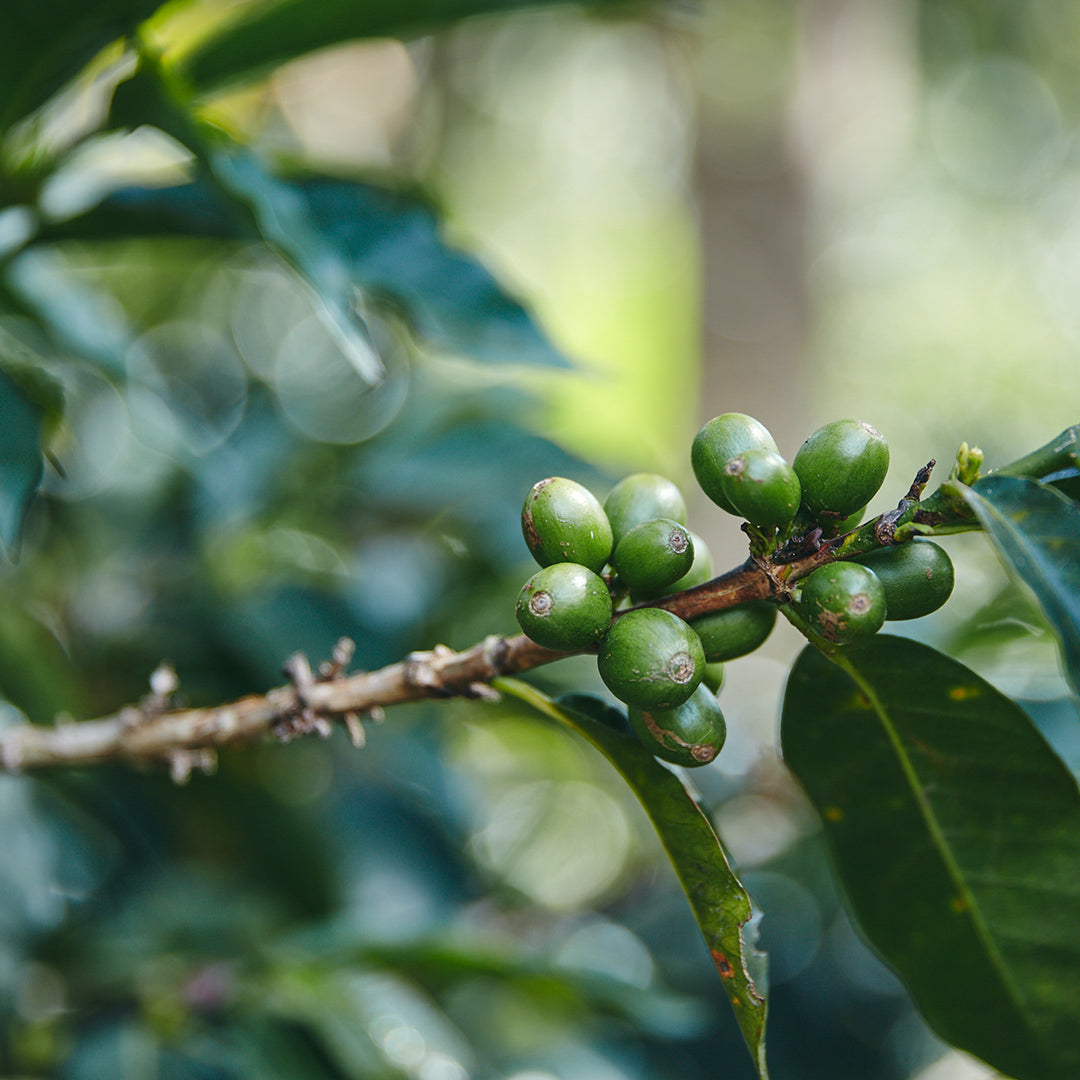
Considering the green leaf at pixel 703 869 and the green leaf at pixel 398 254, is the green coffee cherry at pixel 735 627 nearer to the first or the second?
the green leaf at pixel 703 869

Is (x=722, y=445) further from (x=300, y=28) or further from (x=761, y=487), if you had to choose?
(x=300, y=28)

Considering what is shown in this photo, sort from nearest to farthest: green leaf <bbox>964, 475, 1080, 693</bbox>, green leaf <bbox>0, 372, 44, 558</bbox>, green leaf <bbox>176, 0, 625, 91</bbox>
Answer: green leaf <bbox>964, 475, 1080, 693</bbox> < green leaf <bbox>0, 372, 44, 558</bbox> < green leaf <bbox>176, 0, 625, 91</bbox>

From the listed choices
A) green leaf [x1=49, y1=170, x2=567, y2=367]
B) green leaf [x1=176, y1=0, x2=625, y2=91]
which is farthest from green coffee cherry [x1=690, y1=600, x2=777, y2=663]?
green leaf [x1=176, y1=0, x2=625, y2=91]

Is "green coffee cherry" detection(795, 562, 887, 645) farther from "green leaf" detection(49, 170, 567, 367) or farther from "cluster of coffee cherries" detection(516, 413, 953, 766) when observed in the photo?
"green leaf" detection(49, 170, 567, 367)

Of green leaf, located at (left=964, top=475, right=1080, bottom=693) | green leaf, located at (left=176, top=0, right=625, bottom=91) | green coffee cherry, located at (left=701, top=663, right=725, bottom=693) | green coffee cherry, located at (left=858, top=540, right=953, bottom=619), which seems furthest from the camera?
green leaf, located at (left=176, top=0, right=625, bottom=91)

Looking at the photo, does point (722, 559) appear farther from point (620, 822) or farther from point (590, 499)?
point (590, 499)

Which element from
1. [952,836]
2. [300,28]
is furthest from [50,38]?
[952,836]

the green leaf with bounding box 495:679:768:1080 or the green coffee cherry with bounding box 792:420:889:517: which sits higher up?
the green coffee cherry with bounding box 792:420:889:517

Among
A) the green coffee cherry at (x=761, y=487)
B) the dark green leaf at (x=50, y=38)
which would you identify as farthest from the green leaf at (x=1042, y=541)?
the dark green leaf at (x=50, y=38)

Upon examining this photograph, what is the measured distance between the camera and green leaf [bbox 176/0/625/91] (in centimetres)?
121

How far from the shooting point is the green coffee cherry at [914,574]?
2.30 ft

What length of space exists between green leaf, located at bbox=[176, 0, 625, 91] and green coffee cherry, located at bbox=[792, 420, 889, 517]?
0.83 meters

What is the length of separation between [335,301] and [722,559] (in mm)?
2240

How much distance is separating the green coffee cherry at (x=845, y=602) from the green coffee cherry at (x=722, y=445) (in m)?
0.09
